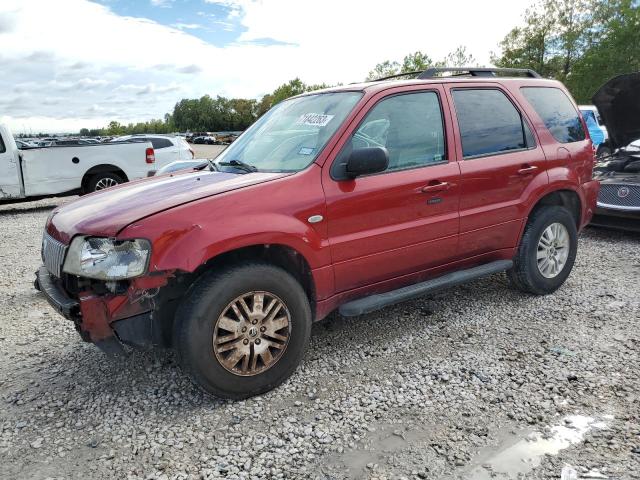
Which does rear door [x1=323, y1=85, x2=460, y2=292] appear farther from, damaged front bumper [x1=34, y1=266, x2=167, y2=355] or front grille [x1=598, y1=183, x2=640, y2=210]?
front grille [x1=598, y1=183, x2=640, y2=210]

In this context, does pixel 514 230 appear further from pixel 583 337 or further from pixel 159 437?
pixel 159 437

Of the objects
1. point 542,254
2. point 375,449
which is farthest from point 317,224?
point 542,254

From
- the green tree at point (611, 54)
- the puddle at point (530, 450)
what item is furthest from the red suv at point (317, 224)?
the green tree at point (611, 54)

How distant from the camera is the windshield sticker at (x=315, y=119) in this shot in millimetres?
3480

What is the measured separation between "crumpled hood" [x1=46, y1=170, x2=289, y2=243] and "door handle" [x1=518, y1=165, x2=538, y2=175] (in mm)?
2127

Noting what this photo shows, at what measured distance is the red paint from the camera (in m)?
2.71

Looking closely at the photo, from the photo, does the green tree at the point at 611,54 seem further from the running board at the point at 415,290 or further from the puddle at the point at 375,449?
the puddle at the point at 375,449

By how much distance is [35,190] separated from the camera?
10.2m

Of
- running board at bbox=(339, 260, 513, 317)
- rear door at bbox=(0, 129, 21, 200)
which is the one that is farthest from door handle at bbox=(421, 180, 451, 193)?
rear door at bbox=(0, 129, 21, 200)

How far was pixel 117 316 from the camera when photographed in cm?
270

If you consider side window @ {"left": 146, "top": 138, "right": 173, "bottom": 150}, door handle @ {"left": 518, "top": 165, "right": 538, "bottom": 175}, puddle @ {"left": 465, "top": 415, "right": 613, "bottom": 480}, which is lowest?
puddle @ {"left": 465, "top": 415, "right": 613, "bottom": 480}

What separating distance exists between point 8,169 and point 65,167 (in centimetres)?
103

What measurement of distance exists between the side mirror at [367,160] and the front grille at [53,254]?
1763 millimetres

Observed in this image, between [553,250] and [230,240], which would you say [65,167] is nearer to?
[230,240]
